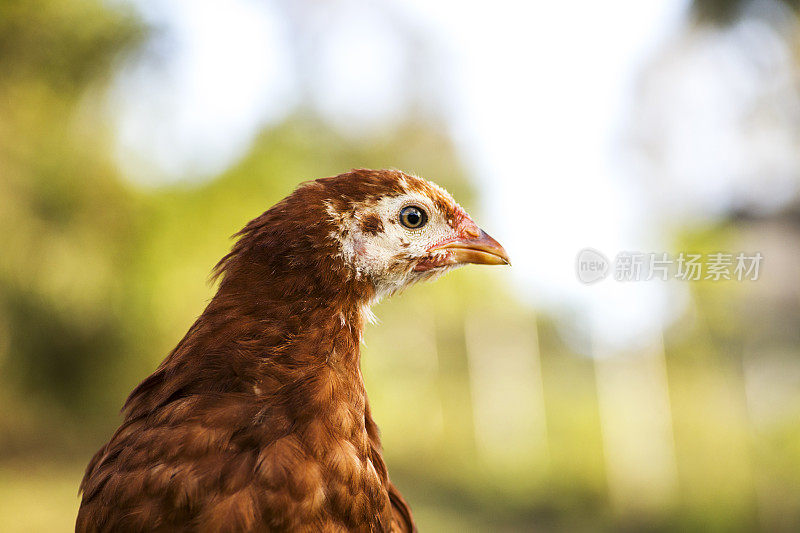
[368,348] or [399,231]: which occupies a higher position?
[399,231]

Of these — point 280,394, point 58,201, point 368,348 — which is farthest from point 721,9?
A: point 280,394

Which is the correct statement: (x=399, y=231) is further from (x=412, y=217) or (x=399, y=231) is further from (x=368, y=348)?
(x=368, y=348)

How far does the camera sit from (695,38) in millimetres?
9148

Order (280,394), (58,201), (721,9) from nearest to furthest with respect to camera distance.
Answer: (280,394) < (58,201) < (721,9)

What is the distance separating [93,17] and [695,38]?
25.5 ft

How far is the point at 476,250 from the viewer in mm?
1843

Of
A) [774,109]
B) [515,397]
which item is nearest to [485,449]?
[515,397]

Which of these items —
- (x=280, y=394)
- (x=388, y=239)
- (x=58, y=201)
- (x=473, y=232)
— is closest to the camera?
(x=280, y=394)

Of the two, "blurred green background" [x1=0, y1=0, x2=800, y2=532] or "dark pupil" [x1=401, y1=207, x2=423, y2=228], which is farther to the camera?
"blurred green background" [x1=0, y1=0, x2=800, y2=532]

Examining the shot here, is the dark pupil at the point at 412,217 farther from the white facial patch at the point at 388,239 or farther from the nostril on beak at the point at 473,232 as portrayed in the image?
the nostril on beak at the point at 473,232

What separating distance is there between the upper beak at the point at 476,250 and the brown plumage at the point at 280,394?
0.09 metres

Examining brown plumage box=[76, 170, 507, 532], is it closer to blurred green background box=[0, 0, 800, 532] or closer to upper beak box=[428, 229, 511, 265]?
upper beak box=[428, 229, 511, 265]

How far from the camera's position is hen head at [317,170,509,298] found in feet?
5.29

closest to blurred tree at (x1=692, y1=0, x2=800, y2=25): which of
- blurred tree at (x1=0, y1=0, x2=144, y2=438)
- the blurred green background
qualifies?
the blurred green background
